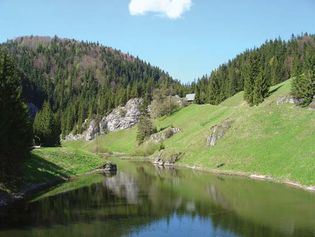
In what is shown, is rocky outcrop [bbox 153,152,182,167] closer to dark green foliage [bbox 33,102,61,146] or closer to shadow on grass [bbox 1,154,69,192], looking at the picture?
dark green foliage [bbox 33,102,61,146]

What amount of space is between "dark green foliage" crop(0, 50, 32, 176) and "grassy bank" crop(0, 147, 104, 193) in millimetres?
3752

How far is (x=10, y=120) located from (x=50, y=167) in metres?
36.2

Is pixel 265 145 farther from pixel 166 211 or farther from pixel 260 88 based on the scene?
pixel 166 211

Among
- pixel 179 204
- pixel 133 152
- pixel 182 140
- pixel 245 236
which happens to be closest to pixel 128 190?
pixel 179 204

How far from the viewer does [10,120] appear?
6009 cm

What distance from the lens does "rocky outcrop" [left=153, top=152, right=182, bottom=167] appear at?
136m

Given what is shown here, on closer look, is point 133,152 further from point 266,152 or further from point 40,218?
point 40,218

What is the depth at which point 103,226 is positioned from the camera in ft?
161

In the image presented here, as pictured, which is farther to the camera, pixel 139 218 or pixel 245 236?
pixel 139 218

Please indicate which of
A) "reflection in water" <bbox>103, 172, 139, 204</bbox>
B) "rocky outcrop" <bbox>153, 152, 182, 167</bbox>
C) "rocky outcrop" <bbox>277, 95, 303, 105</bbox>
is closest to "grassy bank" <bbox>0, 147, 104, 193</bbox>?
"reflection in water" <bbox>103, 172, 139, 204</bbox>

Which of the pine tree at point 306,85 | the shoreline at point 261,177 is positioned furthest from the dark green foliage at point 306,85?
the shoreline at point 261,177

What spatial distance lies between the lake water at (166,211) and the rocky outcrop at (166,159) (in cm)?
4670

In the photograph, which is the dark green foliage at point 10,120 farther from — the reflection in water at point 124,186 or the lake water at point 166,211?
the reflection in water at point 124,186

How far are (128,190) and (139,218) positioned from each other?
85.3 feet
